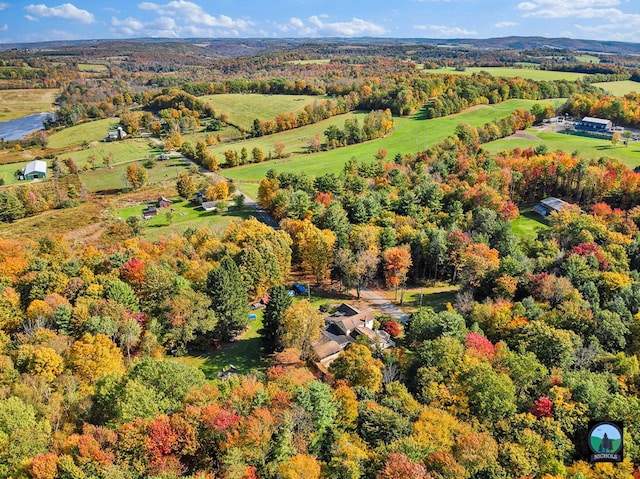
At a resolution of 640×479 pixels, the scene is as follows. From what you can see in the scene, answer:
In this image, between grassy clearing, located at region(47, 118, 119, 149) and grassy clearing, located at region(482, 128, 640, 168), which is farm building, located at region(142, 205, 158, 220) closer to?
grassy clearing, located at region(47, 118, 119, 149)

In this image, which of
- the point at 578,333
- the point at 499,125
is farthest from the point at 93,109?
the point at 578,333

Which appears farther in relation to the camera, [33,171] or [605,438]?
[33,171]

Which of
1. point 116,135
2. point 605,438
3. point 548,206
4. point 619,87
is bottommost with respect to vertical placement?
point 605,438

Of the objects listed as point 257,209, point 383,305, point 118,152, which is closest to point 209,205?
point 257,209

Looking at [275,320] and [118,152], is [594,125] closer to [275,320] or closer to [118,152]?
[275,320]

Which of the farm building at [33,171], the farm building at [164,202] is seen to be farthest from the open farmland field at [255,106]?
the farm building at [164,202]
